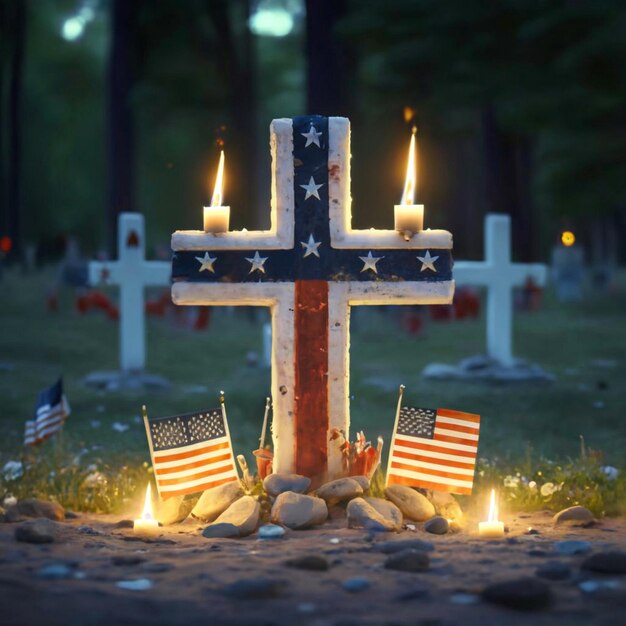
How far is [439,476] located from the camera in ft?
25.6

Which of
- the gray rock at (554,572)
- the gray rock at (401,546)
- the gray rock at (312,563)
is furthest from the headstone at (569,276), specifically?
the gray rock at (312,563)

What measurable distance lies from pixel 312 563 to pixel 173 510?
6.65 feet

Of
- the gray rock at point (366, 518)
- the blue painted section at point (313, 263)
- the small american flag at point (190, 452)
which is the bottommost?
the gray rock at point (366, 518)

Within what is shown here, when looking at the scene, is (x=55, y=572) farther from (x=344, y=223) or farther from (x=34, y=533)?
(x=344, y=223)

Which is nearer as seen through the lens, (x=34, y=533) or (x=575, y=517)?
(x=34, y=533)

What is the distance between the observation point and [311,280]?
7.87 m

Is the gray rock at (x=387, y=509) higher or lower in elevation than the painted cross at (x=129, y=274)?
lower

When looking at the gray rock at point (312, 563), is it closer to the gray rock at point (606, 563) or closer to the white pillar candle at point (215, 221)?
the gray rock at point (606, 563)

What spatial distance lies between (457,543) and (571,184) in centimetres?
1262

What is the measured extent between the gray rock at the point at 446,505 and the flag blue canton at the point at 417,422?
40 centimetres

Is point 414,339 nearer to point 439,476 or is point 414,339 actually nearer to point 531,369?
Answer: point 531,369

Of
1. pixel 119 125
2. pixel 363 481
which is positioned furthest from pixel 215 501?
pixel 119 125

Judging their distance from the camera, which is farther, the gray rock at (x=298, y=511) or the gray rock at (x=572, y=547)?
the gray rock at (x=298, y=511)

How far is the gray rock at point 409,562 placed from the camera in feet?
19.4
